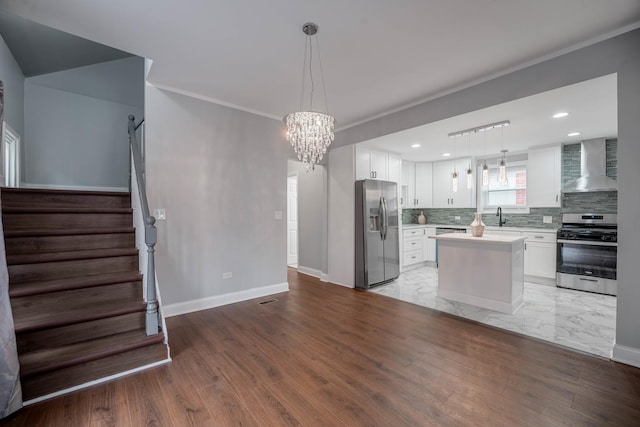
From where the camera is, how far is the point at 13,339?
1.74m

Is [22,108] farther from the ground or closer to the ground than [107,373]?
farther from the ground

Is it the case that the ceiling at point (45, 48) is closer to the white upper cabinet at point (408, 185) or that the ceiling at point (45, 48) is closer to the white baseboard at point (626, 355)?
the white upper cabinet at point (408, 185)

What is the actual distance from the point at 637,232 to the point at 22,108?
7305 millimetres

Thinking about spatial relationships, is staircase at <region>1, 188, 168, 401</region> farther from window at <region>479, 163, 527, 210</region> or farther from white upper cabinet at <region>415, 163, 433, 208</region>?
window at <region>479, 163, 527, 210</region>

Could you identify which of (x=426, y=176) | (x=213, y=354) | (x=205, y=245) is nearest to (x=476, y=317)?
(x=213, y=354)

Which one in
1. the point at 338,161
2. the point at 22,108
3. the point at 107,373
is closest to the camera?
the point at 107,373

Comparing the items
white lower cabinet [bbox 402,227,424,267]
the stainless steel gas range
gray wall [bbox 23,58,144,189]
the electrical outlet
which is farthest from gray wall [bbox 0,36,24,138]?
the stainless steel gas range

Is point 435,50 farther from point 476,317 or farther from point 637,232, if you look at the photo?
point 476,317

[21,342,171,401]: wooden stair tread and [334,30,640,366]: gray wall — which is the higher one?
[334,30,640,366]: gray wall

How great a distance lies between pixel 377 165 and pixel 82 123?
5.03 meters

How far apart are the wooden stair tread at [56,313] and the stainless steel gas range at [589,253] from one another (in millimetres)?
5883

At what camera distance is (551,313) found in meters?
3.40

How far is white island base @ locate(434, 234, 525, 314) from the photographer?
3371 millimetres

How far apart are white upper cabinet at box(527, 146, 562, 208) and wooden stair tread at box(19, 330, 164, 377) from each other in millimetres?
6169
